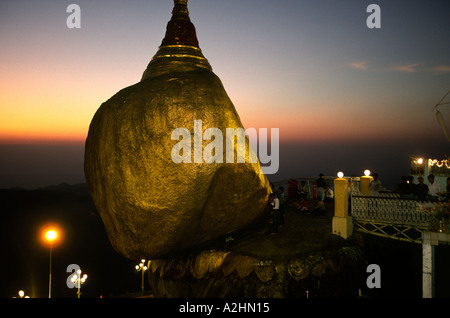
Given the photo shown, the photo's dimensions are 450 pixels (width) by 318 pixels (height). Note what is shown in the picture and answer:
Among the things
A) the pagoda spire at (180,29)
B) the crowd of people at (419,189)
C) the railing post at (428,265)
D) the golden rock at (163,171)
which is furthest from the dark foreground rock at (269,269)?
the pagoda spire at (180,29)

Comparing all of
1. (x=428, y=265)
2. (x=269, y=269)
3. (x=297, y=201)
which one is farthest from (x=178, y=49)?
(x=428, y=265)

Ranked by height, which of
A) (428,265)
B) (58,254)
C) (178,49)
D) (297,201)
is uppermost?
(178,49)

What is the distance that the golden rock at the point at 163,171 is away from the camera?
8.01 metres

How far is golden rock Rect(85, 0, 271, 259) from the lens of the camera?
315 inches

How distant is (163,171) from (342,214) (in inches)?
255

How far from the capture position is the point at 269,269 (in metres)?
8.23

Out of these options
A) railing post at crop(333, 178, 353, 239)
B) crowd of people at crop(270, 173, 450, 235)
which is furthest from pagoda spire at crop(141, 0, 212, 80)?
railing post at crop(333, 178, 353, 239)

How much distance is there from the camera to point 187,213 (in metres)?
8.20

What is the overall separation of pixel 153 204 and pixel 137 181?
0.81 m

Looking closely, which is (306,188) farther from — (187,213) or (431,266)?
(187,213)

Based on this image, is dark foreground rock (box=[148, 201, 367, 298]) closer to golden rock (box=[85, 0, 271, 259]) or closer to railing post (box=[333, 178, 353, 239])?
railing post (box=[333, 178, 353, 239])

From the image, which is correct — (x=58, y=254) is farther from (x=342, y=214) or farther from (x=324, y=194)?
(x=342, y=214)

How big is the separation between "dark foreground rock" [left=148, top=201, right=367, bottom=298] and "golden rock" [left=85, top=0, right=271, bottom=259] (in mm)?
763
